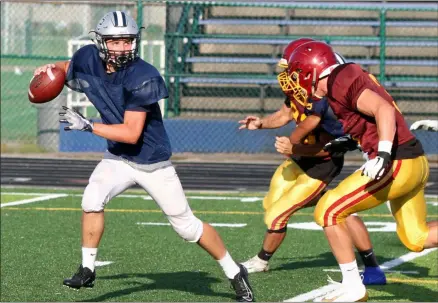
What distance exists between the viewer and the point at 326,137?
763cm

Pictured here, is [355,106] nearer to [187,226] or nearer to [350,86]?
[350,86]

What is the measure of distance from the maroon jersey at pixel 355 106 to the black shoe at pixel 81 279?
1.68 m

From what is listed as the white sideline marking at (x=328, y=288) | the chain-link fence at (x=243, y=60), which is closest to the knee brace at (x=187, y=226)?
Answer: the white sideline marking at (x=328, y=288)

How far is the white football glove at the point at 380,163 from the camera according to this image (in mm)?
5855

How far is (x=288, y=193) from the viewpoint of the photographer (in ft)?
25.3

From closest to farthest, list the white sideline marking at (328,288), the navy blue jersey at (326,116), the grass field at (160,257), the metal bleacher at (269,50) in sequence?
the white sideline marking at (328,288) → the grass field at (160,257) → the navy blue jersey at (326,116) → the metal bleacher at (269,50)

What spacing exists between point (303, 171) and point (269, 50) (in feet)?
35.9

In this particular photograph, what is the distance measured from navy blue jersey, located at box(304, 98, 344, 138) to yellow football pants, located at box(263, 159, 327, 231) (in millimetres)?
362

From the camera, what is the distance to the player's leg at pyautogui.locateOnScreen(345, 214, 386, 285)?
7406 mm

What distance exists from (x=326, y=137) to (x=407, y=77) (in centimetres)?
1034

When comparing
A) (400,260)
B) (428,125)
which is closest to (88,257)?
(428,125)

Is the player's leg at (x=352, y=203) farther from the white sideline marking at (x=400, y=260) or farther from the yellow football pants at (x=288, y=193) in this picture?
the white sideline marking at (x=400, y=260)

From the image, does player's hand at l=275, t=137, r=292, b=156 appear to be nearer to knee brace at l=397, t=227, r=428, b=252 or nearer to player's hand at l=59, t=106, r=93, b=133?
knee brace at l=397, t=227, r=428, b=252

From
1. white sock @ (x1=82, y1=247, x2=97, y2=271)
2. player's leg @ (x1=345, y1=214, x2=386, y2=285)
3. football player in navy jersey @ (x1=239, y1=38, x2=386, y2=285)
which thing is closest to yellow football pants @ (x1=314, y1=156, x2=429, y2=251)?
football player in navy jersey @ (x1=239, y1=38, x2=386, y2=285)
